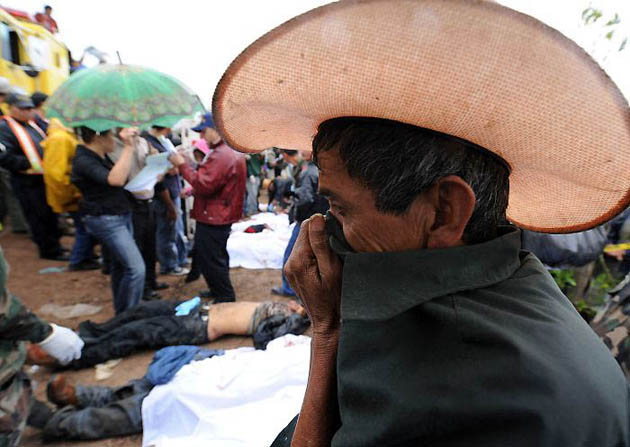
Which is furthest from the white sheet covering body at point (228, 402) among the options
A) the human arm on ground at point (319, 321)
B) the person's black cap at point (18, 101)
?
the person's black cap at point (18, 101)

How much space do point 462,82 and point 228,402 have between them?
9.64 ft

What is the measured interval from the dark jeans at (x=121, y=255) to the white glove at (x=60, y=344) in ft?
4.63

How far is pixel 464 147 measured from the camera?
33.7 inches

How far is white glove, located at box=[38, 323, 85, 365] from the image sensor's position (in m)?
2.41

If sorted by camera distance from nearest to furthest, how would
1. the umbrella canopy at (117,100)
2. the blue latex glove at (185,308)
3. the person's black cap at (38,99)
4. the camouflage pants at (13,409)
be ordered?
the camouflage pants at (13,409), the umbrella canopy at (117,100), the blue latex glove at (185,308), the person's black cap at (38,99)

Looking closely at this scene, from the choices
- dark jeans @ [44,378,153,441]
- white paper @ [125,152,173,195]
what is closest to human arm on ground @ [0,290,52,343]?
dark jeans @ [44,378,153,441]

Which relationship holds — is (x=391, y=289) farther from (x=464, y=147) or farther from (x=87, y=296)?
(x=87, y=296)

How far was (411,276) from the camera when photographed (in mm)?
786

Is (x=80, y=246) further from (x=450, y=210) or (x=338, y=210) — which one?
(x=450, y=210)

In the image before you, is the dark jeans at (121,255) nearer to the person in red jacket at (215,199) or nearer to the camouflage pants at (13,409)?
the person in red jacket at (215,199)

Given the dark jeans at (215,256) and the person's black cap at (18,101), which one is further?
the person's black cap at (18,101)

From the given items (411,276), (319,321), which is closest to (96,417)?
(319,321)

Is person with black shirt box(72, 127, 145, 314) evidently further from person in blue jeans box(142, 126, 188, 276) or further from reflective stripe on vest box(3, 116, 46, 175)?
reflective stripe on vest box(3, 116, 46, 175)

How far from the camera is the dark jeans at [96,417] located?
273 cm
